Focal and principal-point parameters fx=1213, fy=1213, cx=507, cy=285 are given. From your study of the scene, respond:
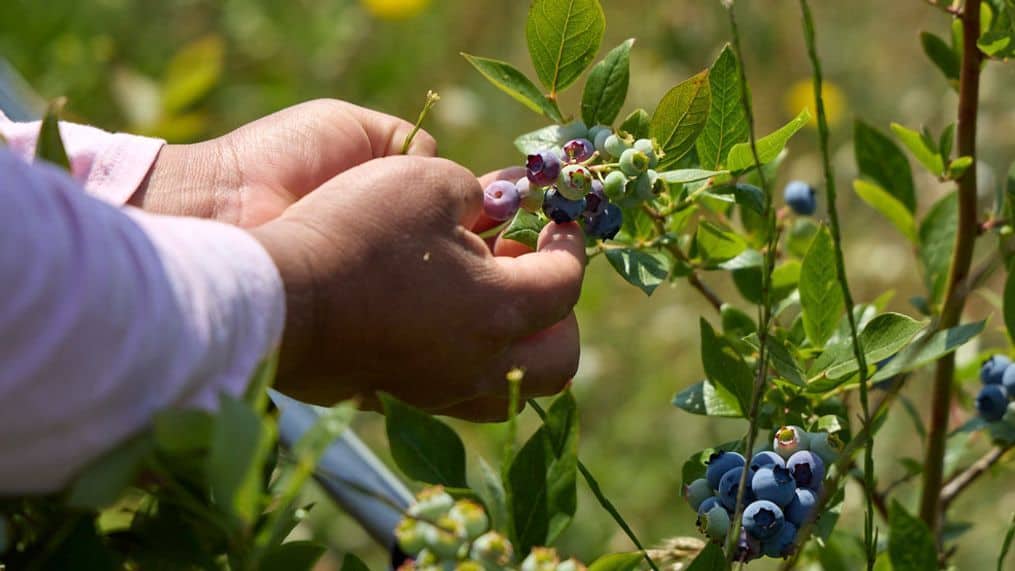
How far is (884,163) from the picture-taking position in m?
1.07

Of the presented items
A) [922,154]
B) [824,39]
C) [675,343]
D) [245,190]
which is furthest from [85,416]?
[824,39]

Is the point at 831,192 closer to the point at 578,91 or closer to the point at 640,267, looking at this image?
the point at 640,267

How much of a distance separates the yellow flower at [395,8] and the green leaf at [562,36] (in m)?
2.08

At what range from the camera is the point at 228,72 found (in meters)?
2.77

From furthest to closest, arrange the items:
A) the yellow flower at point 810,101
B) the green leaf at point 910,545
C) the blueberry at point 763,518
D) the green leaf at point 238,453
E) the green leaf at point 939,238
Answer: the yellow flower at point 810,101, the green leaf at point 939,238, the blueberry at point 763,518, the green leaf at point 910,545, the green leaf at point 238,453

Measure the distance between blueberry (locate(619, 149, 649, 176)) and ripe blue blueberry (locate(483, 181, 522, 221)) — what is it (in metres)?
0.08

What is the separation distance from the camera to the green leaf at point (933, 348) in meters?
0.69

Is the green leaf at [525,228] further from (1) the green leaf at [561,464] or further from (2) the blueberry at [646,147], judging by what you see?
(1) the green leaf at [561,464]

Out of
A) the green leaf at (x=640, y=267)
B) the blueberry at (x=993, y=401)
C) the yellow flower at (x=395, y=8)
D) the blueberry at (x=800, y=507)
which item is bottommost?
the yellow flower at (x=395, y=8)

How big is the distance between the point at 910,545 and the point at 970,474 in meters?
0.49

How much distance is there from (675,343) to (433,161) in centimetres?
175

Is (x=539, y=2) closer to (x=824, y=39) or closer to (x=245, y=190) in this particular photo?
(x=245, y=190)

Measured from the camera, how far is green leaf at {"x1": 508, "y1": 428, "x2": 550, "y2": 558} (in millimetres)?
592

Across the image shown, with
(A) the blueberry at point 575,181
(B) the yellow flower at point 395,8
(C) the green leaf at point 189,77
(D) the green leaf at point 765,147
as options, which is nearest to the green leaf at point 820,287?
(D) the green leaf at point 765,147
